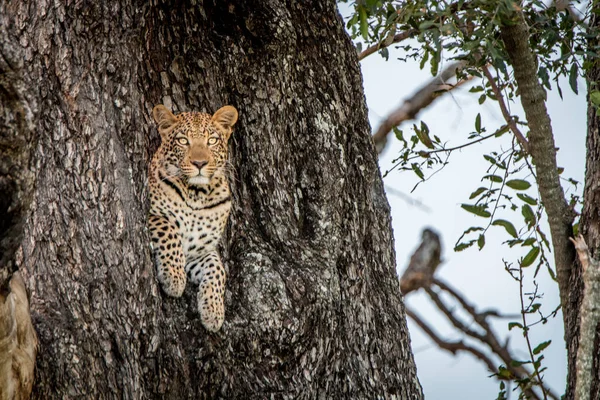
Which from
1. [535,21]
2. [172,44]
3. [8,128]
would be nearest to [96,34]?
[172,44]

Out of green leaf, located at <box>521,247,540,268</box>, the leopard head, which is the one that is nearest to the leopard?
the leopard head

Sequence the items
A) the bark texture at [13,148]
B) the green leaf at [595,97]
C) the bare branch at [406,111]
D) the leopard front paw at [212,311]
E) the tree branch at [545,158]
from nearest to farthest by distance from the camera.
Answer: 1. the bark texture at [13,148]
2. the leopard front paw at [212,311]
3. the green leaf at [595,97]
4. the tree branch at [545,158]
5. the bare branch at [406,111]

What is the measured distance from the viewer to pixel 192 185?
486cm

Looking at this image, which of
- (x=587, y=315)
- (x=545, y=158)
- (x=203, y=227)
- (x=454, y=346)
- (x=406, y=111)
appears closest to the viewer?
(x=587, y=315)

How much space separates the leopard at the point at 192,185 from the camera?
4703 mm

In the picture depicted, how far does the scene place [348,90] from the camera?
5.08 metres

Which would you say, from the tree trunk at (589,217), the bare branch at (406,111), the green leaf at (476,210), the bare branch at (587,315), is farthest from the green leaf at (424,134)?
the bare branch at (406,111)

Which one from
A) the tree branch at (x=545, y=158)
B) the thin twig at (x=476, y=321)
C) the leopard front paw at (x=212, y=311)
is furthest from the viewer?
the thin twig at (x=476, y=321)

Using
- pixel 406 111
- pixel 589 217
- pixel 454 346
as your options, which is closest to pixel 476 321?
pixel 454 346

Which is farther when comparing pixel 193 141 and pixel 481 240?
pixel 481 240

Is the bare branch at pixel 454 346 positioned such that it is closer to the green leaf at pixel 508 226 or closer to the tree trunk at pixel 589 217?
the green leaf at pixel 508 226

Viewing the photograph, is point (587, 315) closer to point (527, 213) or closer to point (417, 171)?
point (527, 213)

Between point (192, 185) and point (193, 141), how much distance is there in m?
0.26

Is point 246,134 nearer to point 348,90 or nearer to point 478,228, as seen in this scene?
point 348,90
